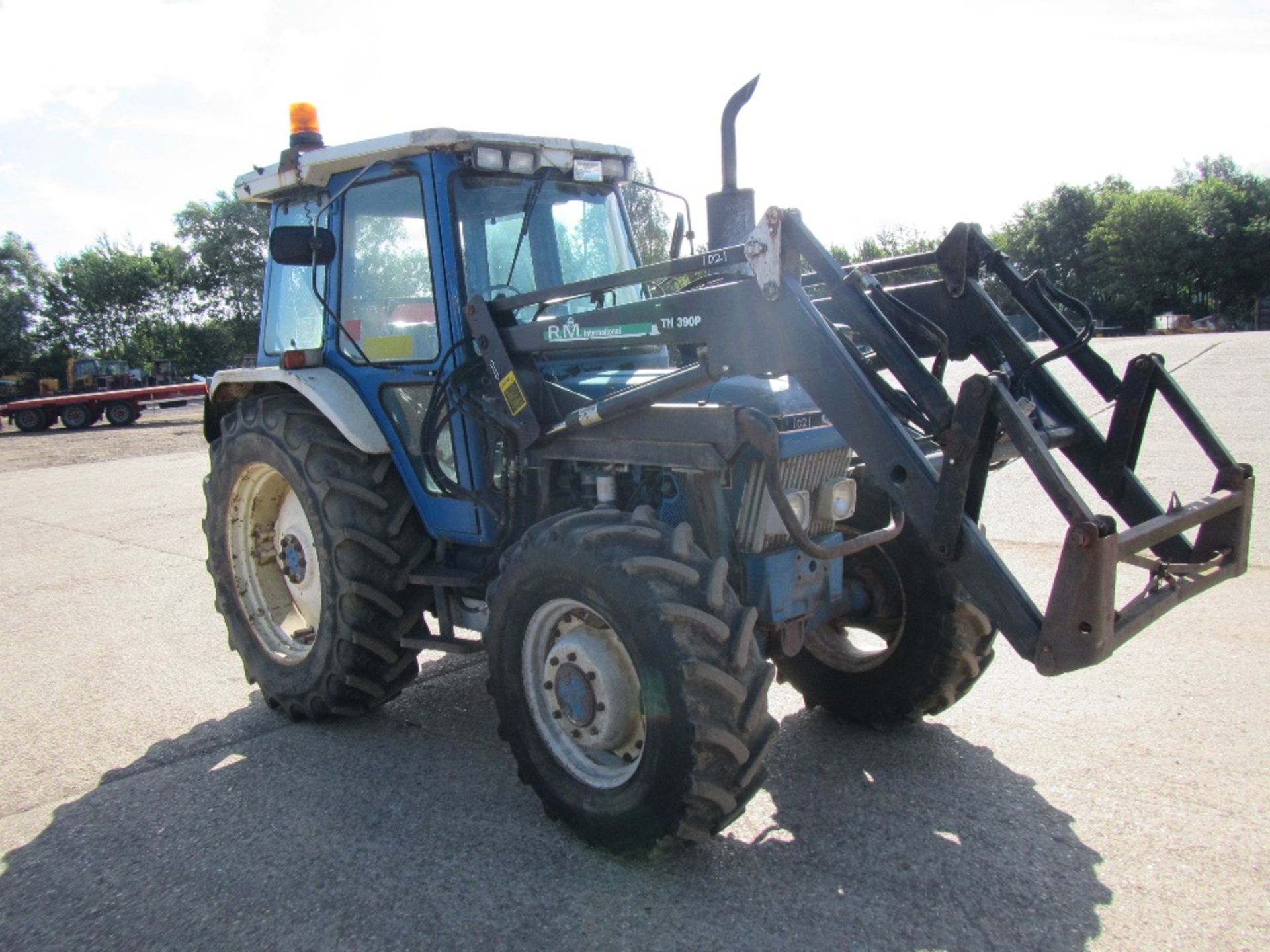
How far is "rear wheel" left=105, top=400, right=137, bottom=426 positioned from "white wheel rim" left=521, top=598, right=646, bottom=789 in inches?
1069

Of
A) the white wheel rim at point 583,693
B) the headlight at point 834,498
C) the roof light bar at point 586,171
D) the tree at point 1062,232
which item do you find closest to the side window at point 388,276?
the roof light bar at point 586,171

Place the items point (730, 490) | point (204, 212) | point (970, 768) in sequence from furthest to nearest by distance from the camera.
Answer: point (204, 212) → point (970, 768) → point (730, 490)

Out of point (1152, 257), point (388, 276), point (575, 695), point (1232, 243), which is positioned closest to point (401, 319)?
→ point (388, 276)

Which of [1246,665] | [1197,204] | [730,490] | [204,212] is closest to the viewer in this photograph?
[730,490]

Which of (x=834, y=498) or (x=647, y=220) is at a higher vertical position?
(x=647, y=220)

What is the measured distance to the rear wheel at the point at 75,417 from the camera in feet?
86.5

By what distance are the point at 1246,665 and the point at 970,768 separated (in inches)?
75.0

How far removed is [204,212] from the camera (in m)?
51.7

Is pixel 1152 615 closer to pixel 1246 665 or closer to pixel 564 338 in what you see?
pixel 564 338

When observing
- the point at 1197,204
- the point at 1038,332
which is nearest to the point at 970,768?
the point at 1038,332

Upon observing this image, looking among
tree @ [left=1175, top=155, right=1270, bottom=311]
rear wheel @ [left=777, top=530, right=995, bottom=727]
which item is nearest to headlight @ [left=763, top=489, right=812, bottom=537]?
rear wheel @ [left=777, top=530, right=995, bottom=727]

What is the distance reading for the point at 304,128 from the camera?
4625 mm

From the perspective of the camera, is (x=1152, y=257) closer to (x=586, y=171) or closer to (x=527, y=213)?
(x=586, y=171)

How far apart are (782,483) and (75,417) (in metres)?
28.2
